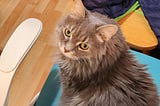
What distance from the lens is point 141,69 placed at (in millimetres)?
893

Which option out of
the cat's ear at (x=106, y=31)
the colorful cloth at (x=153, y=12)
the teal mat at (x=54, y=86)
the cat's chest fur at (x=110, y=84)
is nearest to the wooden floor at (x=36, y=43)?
the teal mat at (x=54, y=86)

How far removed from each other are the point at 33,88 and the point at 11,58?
82 centimetres

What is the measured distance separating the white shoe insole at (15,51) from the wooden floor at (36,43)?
0.58 m

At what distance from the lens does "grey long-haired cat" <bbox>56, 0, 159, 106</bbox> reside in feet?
2.48

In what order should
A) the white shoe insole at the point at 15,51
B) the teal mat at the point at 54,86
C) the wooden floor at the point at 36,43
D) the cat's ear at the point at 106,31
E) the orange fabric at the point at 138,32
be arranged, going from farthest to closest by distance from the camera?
the wooden floor at the point at 36,43 → the orange fabric at the point at 138,32 → the teal mat at the point at 54,86 → the white shoe insole at the point at 15,51 → the cat's ear at the point at 106,31

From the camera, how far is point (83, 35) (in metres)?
0.75

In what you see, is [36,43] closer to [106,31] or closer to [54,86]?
[54,86]

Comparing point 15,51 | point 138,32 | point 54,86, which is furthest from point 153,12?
point 15,51

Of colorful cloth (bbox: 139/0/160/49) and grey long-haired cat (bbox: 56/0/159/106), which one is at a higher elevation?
grey long-haired cat (bbox: 56/0/159/106)

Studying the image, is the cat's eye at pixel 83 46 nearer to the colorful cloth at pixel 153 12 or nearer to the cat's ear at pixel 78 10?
the cat's ear at pixel 78 10

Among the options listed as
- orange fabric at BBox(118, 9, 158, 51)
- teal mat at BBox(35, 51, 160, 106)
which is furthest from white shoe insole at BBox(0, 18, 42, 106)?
orange fabric at BBox(118, 9, 158, 51)

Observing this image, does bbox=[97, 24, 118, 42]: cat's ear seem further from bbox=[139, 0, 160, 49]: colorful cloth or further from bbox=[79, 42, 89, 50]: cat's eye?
bbox=[139, 0, 160, 49]: colorful cloth

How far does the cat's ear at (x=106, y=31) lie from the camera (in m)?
0.69

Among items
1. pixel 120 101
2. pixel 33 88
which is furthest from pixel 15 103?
pixel 120 101
